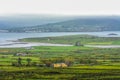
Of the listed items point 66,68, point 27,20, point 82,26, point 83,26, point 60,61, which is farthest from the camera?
point 27,20

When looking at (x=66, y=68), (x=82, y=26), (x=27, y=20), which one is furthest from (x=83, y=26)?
(x=66, y=68)

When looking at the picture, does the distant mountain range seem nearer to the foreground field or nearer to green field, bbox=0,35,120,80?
green field, bbox=0,35,120,80

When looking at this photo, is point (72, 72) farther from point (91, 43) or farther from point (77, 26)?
point (77, 26)

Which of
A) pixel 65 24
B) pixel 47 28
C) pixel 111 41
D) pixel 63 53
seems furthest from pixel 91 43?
pixel 65 24

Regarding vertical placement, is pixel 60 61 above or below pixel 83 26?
above

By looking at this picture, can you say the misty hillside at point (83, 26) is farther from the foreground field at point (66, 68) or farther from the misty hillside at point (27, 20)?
the foreground field at point (66, 68)

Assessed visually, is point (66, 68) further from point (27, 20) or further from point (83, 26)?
point (27, 20)
